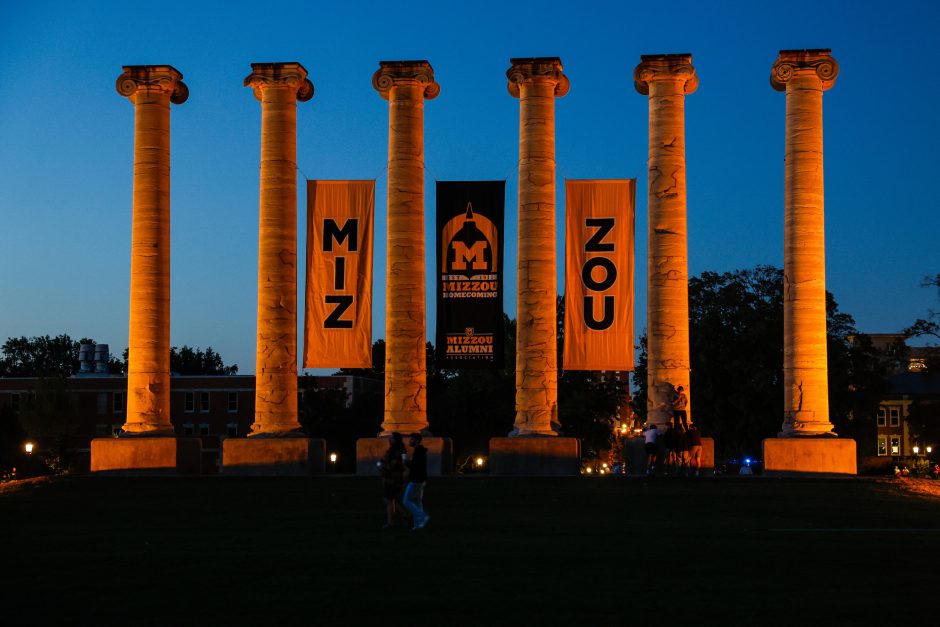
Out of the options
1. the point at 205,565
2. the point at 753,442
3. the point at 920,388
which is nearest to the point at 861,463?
the point at 753,442

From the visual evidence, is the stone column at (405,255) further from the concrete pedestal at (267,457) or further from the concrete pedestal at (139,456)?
the concrete pedestal at (139,456)

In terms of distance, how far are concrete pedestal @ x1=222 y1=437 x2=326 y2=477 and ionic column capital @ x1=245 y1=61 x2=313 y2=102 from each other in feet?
44.5

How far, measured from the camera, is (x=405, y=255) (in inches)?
2062

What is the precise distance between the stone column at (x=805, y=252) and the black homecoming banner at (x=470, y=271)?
10602 mm

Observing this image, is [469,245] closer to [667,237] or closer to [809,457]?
[667,237]

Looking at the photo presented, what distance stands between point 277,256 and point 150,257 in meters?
4.75

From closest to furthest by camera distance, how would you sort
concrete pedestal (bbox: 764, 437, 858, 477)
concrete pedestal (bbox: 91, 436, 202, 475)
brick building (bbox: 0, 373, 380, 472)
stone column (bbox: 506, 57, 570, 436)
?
concrete pedestal (bbox: 764, 437, 858, 477)
concrete pedestal (bbox: 91, 436, 202, 475)
stone column (bbox: 506, 57, 570, 436)
brick building (bbox: 0, 373, 380, 472)

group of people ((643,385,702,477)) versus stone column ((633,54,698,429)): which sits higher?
stone column ((633,54,698,429))

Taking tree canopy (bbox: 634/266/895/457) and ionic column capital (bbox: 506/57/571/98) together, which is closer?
ionic column capital (bbox: 506/57/571/98)

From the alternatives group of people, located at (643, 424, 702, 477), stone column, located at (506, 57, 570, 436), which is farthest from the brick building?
group of people, located at (643, 424, 702, 477)

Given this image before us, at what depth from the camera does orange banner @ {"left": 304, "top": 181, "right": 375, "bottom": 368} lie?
5125 centimetres

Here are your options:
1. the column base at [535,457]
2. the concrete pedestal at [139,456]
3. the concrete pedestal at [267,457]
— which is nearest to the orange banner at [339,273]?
the concrete pedestal at [267,457]

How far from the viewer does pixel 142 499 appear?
3825 centimetres

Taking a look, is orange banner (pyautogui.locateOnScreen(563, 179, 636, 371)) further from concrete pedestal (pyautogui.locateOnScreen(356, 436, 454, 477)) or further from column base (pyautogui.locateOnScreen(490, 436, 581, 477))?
concrete pedestal (pyautogui.locateOnScreen(356, 436, 454, 477))
